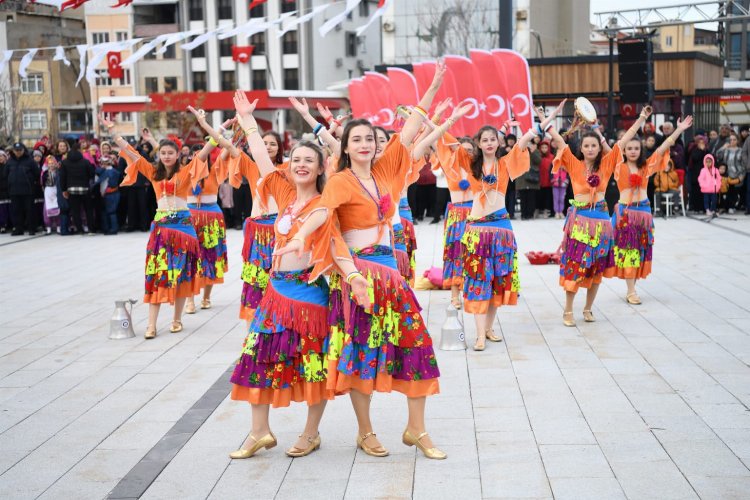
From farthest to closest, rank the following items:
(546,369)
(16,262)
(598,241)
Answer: (16,262) < (598,241) < (546,369)

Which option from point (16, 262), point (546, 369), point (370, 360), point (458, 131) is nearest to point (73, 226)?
point (16, 262)

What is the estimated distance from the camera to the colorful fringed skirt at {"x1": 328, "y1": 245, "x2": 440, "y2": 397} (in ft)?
16.9

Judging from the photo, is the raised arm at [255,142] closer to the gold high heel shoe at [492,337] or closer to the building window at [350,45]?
the gold high heel shoe at [492,337]

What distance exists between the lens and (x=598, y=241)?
892 centimetres

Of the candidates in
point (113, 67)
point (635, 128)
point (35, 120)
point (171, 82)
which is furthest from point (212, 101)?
point (635, 128)

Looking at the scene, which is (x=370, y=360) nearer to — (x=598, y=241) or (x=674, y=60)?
(x=598, y=241)

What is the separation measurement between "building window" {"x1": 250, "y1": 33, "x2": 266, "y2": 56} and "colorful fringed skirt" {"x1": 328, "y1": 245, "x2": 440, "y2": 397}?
2335 inches

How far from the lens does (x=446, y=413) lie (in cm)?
614

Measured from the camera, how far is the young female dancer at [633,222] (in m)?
9.98

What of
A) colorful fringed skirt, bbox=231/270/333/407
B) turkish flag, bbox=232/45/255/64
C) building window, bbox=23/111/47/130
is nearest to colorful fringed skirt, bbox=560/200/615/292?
colorful fringed skirt, bbox=231/270/333/407

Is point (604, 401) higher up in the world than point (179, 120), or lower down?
lower down

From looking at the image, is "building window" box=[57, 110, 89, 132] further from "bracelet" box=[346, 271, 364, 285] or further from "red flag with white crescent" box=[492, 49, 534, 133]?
"bracelet" box=[346, 271, 364, 285]

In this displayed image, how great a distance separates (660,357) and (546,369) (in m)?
0.99

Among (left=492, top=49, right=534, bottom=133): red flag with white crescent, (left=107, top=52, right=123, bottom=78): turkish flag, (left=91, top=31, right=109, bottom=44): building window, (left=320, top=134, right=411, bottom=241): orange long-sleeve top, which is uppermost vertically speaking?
(left=91, top=31, right=109, bottom=44): building window
